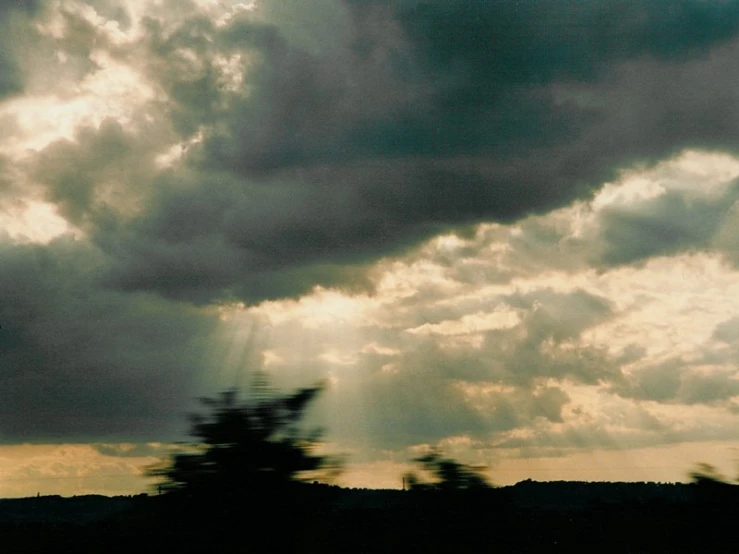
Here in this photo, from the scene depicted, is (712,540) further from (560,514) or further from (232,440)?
(232,440)

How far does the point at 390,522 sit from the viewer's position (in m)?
16.4

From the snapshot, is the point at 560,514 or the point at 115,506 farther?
the point at 560,514

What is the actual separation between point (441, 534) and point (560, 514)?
4.02 metres

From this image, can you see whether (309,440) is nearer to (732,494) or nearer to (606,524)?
(606,524)

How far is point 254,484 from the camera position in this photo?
48.7 feet

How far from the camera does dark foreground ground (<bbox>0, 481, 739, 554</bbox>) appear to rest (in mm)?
14367

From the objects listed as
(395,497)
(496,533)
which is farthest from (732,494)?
(395,497)

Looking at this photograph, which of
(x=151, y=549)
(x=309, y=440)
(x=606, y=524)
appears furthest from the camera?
(x=606, y=524)

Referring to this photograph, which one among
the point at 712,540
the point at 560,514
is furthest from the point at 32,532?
the point at 712,540

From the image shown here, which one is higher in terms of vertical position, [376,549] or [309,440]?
[309,440]

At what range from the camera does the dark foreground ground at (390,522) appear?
1437 centimetres

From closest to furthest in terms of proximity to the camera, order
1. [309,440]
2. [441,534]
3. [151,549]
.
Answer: [151,549] → [309,440] → [441,534]

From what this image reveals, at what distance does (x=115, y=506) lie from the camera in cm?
1535

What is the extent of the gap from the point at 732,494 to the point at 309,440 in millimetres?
10209
